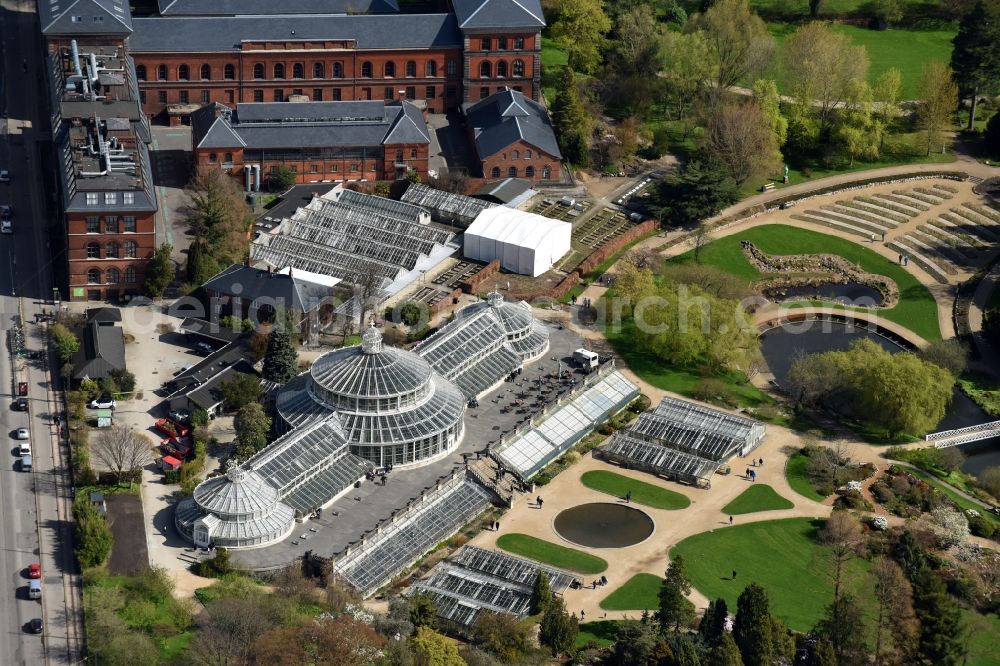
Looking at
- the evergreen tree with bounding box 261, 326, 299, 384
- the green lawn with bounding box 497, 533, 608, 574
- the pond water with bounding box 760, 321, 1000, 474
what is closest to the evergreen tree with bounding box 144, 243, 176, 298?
the evergreen tree with bounding box 261, 326, 299, 384

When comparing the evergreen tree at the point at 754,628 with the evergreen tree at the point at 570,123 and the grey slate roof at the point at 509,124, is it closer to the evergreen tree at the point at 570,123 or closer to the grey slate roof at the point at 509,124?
the grey slate roof at the point at 509,124

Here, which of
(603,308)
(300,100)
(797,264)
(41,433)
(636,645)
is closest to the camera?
(636,645)

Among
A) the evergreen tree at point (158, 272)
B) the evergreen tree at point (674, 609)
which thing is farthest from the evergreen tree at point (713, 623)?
the evergreen tree at point (158, 272)

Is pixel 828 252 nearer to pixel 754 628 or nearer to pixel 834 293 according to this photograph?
pixel 834 293

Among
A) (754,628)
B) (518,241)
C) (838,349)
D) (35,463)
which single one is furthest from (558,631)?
(518,241)

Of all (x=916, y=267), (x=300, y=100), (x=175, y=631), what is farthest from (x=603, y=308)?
(x=175, y=631)

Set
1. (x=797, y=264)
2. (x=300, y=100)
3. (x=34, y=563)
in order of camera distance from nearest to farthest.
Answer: (x=34, y=563), (x=797, y=264), (x=300, y=100)

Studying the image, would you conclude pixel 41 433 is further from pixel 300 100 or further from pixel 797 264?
pixel 797 264
